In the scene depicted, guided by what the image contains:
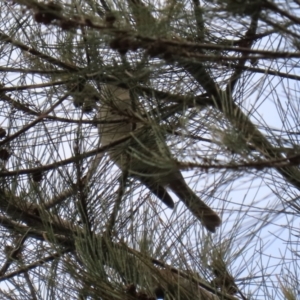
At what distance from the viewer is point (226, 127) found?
157 cm

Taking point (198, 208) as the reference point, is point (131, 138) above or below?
above

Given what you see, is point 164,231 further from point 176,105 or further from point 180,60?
point 180,60

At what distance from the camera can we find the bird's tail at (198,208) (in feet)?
7.47

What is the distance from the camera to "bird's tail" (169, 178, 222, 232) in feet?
7.47

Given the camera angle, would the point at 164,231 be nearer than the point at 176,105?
No

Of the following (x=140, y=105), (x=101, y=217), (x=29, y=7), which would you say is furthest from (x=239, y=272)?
(x=29, y=7)

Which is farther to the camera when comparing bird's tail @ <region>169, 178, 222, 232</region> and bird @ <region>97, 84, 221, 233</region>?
bird's tail @ <region>169, 178, 222, 232</region>

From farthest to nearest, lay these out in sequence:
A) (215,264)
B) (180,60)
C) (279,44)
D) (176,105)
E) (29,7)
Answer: (215,264) < (176,105) < (279,44) < (180,60) < (29,7)

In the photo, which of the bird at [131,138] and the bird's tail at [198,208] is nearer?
the bird at [131,138]

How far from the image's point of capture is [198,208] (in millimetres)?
2400

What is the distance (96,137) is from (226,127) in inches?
35.6

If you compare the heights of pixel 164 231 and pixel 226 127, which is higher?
pixel 164 231

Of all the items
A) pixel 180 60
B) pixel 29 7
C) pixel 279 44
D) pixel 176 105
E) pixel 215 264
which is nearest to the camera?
pixel 29 7

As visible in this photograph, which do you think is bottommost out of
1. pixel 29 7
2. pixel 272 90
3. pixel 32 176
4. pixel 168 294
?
pixel 168 294
